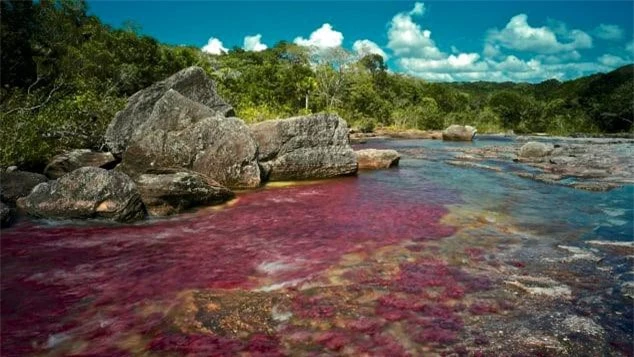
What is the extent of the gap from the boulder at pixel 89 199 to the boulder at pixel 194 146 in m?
3.36

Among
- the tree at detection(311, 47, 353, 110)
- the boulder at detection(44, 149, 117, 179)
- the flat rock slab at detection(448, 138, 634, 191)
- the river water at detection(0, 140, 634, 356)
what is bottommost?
the flat rock slab at detection(448, 138, 634, 191)

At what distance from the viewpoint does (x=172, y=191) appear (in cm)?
1068

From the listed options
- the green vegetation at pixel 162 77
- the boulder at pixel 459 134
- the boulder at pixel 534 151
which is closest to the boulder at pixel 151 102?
the green vegetation at pixel 162 77

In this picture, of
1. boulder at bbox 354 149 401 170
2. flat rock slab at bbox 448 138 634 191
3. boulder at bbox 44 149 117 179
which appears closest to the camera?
boulder at bbox 44 149 117 179

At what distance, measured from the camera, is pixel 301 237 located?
8711 millimetres

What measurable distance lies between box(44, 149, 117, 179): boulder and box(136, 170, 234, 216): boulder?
395 centimetres

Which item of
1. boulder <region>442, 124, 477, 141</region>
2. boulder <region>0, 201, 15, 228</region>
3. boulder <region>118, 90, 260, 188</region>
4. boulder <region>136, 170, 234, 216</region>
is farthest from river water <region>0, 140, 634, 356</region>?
boulder <region>442, 124, 477, 141</region>

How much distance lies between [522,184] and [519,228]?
23.0 feet

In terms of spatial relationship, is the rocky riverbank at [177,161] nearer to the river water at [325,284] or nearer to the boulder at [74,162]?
the boulder at [74,162]

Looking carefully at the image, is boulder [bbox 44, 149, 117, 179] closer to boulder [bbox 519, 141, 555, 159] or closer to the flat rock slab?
the flat rock slab

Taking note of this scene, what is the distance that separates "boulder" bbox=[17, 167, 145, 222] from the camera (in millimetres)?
9641

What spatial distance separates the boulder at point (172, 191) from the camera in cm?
1057

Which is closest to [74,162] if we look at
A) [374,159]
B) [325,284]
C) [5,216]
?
[5,216]

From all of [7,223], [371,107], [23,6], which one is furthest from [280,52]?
[7,223]
